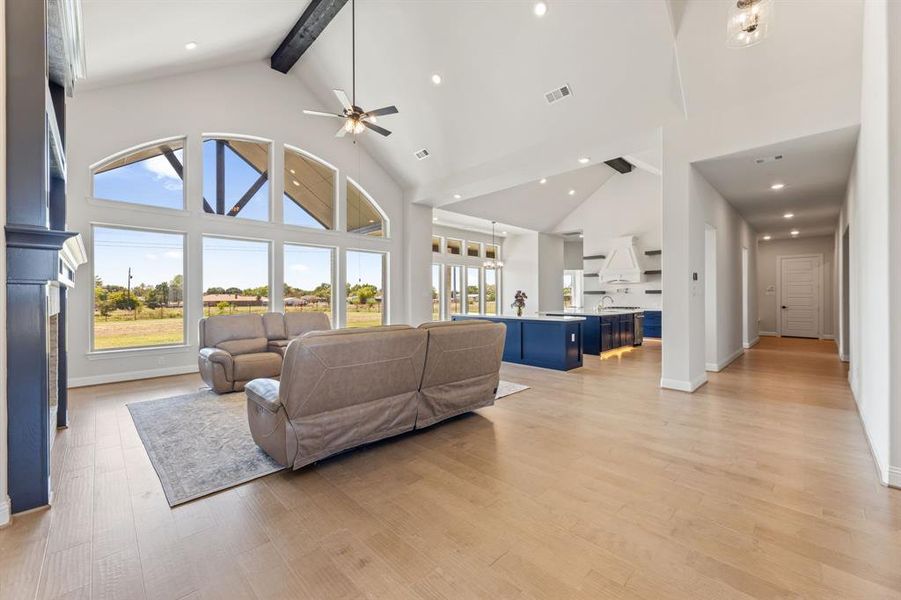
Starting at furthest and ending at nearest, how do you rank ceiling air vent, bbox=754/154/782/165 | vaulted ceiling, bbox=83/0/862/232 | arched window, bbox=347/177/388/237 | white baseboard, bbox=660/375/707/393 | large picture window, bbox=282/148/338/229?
arched window, bbox=347/177/388/237 → large picture window, bbox=282/148/338/229 → white baseboard, bbox=660/375/707/393 → ceiling air vent, bbox=754/154/782/165 → vaulted ceiling, bbox=83/0/862/232

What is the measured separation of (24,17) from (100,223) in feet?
13.8

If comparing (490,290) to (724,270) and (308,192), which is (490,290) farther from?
(724,270)

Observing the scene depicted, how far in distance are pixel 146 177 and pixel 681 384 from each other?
8.08m

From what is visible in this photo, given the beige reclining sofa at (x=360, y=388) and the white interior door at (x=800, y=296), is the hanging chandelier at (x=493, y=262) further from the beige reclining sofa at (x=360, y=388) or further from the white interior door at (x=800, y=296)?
the beige reclining sofa at (x=360, y=388)

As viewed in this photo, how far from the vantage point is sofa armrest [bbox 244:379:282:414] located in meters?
2.64

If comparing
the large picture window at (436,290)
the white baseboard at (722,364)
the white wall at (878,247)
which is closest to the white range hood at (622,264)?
the white baseboard at (722,364)

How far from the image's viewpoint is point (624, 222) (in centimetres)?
1053

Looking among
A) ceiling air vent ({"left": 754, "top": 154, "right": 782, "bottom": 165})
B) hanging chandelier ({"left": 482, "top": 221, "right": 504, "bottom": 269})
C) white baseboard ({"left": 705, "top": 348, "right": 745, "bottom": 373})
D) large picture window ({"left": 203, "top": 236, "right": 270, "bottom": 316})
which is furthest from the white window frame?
white baseboard ({"left": 705, "top": 348, "right": 745, "bottom": 373})

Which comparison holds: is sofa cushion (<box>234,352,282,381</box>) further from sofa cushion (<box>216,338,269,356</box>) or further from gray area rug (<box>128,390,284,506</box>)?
gray area rug (<box>128,390,284,506</box>)

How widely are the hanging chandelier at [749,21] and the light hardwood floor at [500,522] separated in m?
3.05

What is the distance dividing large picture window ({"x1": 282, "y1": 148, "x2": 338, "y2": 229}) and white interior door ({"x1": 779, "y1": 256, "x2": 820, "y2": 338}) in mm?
11912

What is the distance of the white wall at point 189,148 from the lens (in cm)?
531

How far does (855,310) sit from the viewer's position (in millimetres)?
4672

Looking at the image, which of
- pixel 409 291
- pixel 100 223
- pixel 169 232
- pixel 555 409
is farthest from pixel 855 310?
pixel 100 223
